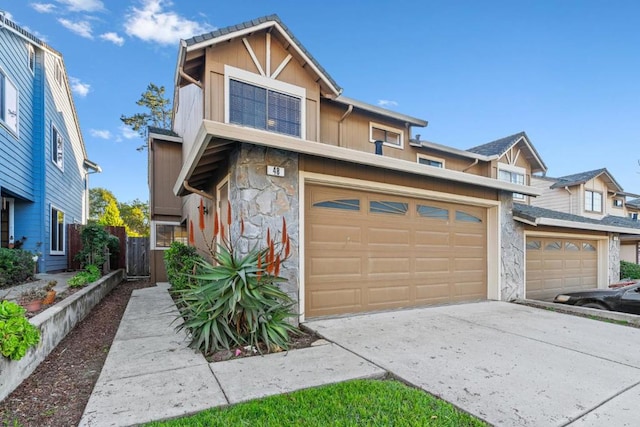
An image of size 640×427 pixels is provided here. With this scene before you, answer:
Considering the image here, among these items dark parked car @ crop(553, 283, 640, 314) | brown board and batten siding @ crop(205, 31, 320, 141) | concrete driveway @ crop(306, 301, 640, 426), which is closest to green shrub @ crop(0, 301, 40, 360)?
concrete driveway @ crop(306, 301, 640, 426)

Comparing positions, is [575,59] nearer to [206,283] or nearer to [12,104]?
[206,283]

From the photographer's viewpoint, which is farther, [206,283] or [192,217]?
[192,217]

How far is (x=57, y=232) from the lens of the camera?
35.5 feet

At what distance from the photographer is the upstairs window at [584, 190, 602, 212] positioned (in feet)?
61.4

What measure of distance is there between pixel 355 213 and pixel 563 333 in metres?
3.80

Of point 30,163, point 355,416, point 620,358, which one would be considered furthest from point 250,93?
point 620,358

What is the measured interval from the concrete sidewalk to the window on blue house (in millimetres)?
7865

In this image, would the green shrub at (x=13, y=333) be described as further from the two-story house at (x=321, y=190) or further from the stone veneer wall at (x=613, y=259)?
the stone veneer wall at (x=613, y=259)

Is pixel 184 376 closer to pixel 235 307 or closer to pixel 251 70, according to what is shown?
pixel 235 307

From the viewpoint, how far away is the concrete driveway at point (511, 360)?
9.43 ft

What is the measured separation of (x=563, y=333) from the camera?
5.29 m

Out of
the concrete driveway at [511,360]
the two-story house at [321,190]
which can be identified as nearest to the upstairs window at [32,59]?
the two-story house at [321,190]

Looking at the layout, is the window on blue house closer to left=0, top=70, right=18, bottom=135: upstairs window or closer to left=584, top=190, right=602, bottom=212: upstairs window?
left=0, top=70, right=18, bottom=135: upstairs window

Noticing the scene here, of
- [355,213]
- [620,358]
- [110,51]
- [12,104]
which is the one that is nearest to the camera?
[620,358]
